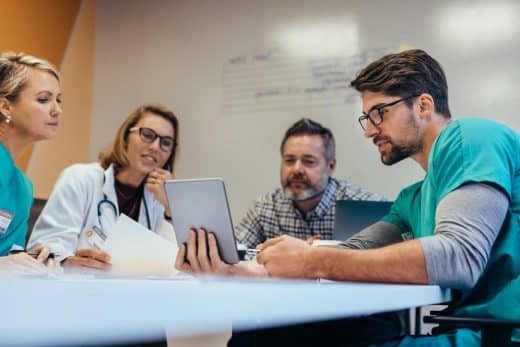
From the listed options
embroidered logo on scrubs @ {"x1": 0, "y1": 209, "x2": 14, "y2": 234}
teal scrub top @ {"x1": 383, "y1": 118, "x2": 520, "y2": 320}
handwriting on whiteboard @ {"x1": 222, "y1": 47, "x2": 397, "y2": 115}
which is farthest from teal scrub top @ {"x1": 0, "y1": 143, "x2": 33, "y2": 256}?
handwriting on whiteboard @ {"x1": 222, "y1": 47, "x2": 397, "y2": 115}

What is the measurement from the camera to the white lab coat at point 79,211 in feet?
6.81

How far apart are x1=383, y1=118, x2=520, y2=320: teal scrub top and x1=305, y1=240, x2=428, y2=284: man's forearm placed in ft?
0.48

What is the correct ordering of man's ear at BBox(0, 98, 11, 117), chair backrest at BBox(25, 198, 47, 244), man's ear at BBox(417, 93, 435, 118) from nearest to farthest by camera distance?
man's ear at BBox(417, 93, 435, 118) → man's ear at BBox(0, 98, 11, 117) → chair backrest at BBox(25, 198, 47, 244)

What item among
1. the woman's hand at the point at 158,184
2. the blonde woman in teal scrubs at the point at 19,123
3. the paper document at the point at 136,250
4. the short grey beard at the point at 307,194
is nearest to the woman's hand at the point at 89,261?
the paper document at the point at 136,250

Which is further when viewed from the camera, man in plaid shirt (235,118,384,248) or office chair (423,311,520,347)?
man in plaid shirt (235,118,384,248)

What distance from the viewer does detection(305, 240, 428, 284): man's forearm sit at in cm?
92

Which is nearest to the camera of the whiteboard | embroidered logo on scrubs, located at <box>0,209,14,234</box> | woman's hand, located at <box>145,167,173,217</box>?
embroidered logo on scrubs, located at <box>0,209,14,234</box>

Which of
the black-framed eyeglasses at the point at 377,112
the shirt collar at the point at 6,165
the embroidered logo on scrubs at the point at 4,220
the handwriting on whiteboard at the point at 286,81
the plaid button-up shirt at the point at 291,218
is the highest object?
the handwriting on whiteboard at the point at 286,81

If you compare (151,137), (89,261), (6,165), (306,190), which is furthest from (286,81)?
(89,261)

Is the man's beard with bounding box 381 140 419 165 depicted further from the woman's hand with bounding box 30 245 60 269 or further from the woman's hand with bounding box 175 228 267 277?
the woman's hand with bounding box 30 245 60 269

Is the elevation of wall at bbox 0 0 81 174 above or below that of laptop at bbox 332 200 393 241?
above

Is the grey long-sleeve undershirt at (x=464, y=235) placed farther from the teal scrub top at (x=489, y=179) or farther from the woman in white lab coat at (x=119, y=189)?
the woman in white lab coat at (x=119, y=189)

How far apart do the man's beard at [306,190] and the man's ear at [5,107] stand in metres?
1.26

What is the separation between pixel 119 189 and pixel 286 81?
130cm
